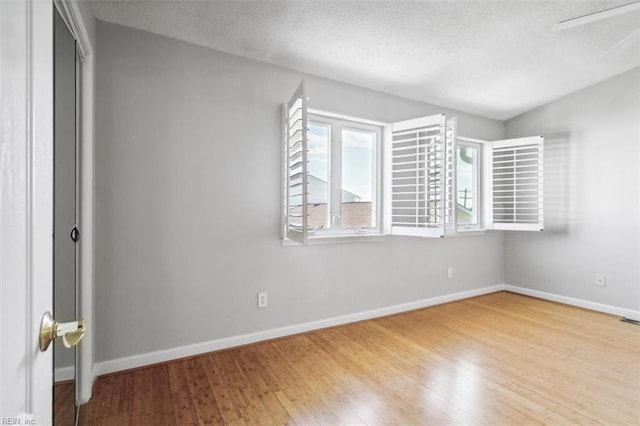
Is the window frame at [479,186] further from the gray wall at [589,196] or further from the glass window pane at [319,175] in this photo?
the glass window pane at [319,175]

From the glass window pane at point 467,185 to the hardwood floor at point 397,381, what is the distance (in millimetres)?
1622

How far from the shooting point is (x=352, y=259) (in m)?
3.13

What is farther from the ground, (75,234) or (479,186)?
(479,186)

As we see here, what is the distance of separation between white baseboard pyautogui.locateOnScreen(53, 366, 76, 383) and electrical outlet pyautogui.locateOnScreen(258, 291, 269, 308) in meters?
1.27

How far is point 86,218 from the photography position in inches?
73.0

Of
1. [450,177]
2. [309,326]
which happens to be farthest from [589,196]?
[309,326]

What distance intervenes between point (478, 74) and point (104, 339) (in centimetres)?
395

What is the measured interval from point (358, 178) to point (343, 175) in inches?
8.0

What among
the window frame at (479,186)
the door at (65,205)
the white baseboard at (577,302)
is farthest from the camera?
the window frame at (479,186)

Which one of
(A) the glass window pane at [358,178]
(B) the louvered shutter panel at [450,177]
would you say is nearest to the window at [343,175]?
(A) the glass window pane at [358,178]

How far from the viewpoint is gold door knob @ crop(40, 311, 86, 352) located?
572 millimetres

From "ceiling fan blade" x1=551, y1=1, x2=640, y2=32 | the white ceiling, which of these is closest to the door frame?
the white ceiling

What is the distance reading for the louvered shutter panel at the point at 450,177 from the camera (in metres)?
3.00

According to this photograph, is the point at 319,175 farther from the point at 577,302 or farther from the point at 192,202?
the point at 577,302
